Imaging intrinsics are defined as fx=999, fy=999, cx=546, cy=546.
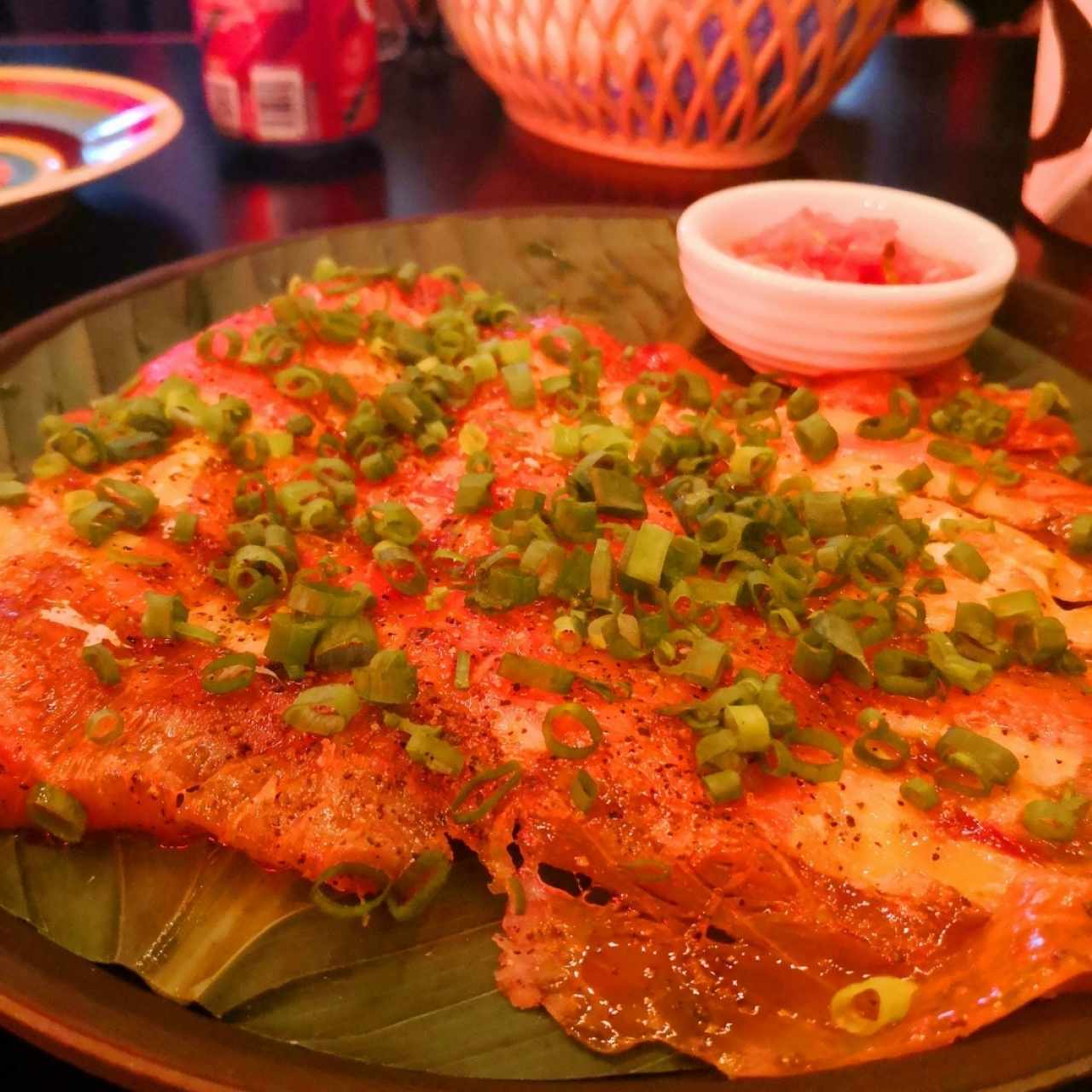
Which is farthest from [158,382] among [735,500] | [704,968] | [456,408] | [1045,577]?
[1045,577]

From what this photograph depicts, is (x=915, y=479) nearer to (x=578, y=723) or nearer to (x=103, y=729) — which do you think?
(x=578, y=723)

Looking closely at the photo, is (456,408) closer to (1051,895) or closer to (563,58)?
(1051,895)

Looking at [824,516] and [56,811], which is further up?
[824,516]

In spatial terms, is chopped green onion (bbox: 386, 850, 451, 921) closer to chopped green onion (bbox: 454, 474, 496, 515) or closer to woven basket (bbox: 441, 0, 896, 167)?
chopped green onion (bbox: 454, 474, 496, 515)

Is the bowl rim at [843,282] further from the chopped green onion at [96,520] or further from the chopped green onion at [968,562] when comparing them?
the chopped green onion at [96,520]

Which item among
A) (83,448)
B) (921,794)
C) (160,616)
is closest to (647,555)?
(921,794)

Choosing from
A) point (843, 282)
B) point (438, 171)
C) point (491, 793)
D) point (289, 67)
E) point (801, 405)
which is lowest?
point (438, 171)

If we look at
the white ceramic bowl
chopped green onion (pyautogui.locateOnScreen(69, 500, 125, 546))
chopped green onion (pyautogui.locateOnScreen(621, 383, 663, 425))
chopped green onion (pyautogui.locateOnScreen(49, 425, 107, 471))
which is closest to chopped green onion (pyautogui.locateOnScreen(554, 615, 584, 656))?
chopped green onion (pyautogui.locateOnScreen(621, 383, 663, 425))

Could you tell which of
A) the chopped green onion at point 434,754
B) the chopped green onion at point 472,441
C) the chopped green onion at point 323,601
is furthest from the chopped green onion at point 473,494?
the chopped green onion at point 434,754
